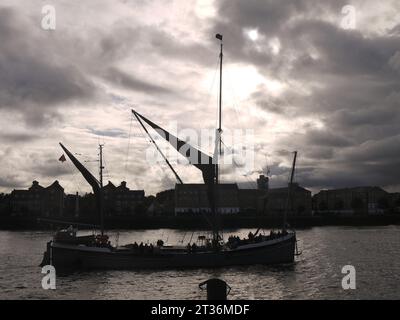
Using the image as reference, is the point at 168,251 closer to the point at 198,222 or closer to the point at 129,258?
the point at 129,258

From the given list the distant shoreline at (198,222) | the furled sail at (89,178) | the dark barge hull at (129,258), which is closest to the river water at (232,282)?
the dark barge hull at (129,258)

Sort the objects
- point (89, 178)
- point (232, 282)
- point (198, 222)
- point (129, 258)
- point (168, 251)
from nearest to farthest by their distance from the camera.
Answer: point (232, 282)
point (129, 258)
point (168, 251)
point (89, 178)
point (198, 222)

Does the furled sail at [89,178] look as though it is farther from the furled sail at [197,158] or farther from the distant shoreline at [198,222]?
the distant shoreline at [198,222]

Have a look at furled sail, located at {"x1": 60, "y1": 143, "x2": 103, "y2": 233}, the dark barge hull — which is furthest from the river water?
furled sail, located at {"x1": 60, "y1": 143, "x2": 103, "y2": 233}

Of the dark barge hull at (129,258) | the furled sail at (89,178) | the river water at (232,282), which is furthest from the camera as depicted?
the furled sail at (89,178)

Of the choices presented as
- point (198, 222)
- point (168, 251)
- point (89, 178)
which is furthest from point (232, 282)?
point (198, 222)

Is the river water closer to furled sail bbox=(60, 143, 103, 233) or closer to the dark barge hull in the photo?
the dark barge hull

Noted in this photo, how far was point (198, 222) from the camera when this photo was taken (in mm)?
158625

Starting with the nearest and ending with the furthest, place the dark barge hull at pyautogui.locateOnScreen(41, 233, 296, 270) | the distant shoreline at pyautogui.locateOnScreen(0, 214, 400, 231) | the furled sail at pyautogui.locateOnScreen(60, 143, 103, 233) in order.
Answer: the dark barge hull at pyautogui.locateOnScreen(41, 233, 296, 270) < the furled sail at pyautogui.locateOnScreen(60, 143, 103, 233) < the distant shoreline at pyautogui.locateOnScreen(0, 214, 400, 231)

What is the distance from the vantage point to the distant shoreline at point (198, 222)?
526ft

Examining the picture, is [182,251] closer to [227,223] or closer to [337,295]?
[337,295]

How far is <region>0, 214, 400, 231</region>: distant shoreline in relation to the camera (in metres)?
160
